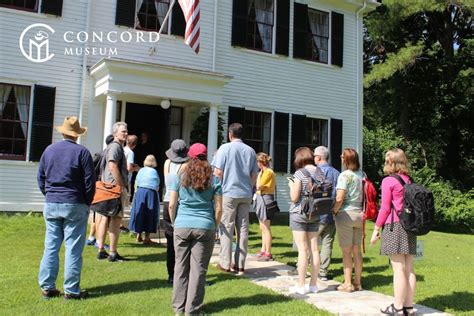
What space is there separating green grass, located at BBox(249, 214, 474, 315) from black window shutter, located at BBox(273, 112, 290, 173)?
3090 mm

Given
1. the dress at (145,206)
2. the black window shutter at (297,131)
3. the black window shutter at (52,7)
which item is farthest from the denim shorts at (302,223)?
the black window shutter at (297,131)

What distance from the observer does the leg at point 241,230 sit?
6227 mm

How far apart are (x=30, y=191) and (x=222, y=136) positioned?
4.98 metres

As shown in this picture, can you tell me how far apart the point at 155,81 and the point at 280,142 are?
459 cm

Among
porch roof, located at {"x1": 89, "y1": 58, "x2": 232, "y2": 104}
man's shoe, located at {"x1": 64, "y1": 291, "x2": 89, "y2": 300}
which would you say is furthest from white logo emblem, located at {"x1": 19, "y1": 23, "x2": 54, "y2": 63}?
man's shoe, located at {"x1": 64, "y1": 291, "x2": 89, "y2": 300}

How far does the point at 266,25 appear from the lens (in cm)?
1393

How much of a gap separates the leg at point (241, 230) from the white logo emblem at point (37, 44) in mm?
7027

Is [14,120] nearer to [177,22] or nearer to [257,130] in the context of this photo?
[177,22]

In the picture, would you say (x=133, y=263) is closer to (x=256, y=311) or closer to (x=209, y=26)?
(x=256, y=311)

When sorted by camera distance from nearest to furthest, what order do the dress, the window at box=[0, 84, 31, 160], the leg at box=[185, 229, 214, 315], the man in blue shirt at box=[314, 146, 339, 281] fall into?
the leg at box=[185, 229, 214, 315], the man in blue shirt at box=[314, 146, 339, 281], the dress, the window at box=[0, 84, 31, 160]

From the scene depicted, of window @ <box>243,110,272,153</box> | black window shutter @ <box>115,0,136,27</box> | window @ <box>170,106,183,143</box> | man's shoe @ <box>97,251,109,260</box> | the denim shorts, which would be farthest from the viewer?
window @ <box>243,110,272,153</box>

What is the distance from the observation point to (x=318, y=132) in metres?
14.9

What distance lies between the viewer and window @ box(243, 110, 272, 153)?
1343 centimetres

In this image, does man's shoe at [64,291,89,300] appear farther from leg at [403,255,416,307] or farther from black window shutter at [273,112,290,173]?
black window shutter at [273,112,290,173]
